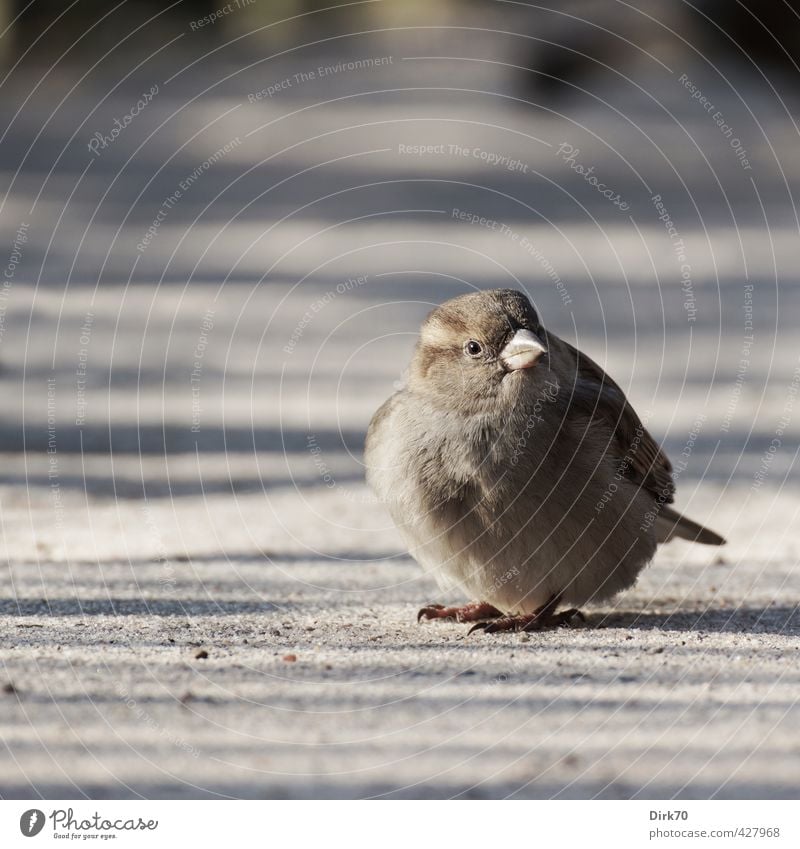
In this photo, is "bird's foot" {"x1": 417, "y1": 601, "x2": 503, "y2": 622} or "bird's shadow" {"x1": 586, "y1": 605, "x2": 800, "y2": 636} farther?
"bird's foot" {"x1": 417, "y1": 601, "x2": 503, "y2": 622}

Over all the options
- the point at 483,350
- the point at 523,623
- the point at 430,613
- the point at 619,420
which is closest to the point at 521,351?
the point at 483,350

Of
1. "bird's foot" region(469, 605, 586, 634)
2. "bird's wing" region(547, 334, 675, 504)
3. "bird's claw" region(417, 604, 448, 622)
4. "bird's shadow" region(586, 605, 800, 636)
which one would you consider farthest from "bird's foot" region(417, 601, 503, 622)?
"bird's wing" region(547, 334, 675, 504)

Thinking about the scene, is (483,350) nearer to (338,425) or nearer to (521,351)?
(521,351)

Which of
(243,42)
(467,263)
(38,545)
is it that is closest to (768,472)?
(38,545)

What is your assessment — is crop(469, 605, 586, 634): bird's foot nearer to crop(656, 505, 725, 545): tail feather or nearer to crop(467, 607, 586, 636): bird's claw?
crop(467, 607, 586, 636): bird's claw

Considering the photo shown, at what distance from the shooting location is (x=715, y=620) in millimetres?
5676

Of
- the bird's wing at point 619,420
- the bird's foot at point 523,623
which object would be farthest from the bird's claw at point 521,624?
the bird's wing at point 619,420

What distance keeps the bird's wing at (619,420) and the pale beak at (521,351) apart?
0.90 ft

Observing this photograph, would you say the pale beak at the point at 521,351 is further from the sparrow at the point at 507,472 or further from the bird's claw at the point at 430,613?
the bird's claw at the point at 430,613

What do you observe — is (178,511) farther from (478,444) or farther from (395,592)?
(478,444)

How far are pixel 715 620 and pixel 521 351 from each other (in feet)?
4.88

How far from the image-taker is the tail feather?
20.0ft

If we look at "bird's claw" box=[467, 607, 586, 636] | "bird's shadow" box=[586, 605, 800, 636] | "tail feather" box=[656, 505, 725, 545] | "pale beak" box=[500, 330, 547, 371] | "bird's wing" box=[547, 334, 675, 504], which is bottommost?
"bird's claw" box=[467, 607, 586, 636]

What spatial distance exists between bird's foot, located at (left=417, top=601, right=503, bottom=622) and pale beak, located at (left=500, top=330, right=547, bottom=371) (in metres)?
1.08
